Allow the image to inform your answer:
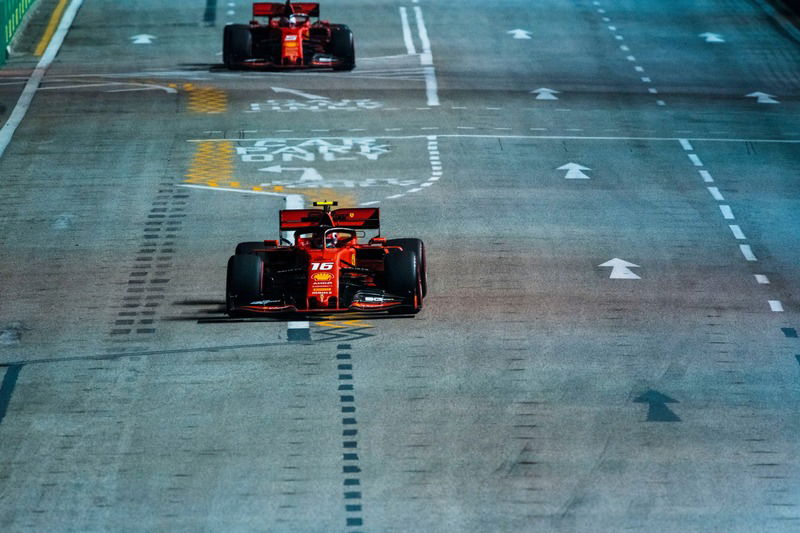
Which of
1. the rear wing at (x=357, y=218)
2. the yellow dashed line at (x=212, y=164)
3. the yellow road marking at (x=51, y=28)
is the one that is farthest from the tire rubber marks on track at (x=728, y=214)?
the yellow road marking at (x=51, y=28)

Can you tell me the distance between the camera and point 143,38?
49750 millimetres

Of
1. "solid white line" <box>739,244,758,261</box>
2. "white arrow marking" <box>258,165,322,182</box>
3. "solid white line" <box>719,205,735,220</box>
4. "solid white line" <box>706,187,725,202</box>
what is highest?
"solid white line" <box>739,244,758,261</box>

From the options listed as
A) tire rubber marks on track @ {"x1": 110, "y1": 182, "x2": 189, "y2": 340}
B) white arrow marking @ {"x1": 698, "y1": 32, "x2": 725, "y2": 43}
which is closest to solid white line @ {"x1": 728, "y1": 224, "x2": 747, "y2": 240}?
tire rubber marks on track @ {"x1": 110, "y1": 182, "x2": 189, "y2": 340}

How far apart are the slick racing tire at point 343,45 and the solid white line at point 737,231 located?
1512 cm

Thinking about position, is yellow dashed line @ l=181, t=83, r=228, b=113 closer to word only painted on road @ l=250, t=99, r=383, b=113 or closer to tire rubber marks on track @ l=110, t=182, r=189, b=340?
word only painted on road @ l=250, t=99, r=383, b=113

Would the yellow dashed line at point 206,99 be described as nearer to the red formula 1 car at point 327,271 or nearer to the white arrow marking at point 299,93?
the white arrow marking at point 299,93

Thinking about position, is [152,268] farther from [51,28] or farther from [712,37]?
[712,37]

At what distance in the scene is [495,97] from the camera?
4266cm

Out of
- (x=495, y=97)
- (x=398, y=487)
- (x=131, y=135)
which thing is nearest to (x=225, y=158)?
(x=131, y=135)

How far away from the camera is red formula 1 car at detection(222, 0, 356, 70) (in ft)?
145

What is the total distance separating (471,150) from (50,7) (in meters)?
21.4

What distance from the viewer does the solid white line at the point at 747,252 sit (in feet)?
99.1

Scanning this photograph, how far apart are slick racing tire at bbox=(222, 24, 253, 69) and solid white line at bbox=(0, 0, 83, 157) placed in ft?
15.8

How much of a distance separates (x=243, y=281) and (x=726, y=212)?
11.6 m
